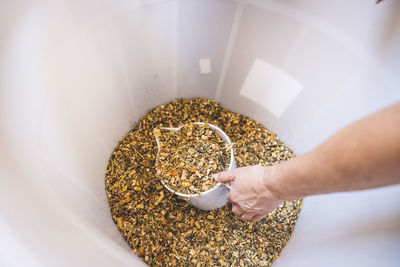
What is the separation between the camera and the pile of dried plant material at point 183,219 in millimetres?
1181

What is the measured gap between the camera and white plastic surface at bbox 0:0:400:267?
2.69ft

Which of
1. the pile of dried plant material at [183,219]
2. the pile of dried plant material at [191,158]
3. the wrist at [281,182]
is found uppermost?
the wrist at [281,182]

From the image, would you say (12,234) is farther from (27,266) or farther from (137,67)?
(137,67)

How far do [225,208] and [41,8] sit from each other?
1.09 metres

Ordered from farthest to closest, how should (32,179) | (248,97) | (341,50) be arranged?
(248,97), (341,50), (32,179)

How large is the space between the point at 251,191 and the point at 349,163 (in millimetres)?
450

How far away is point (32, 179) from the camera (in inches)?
32.4

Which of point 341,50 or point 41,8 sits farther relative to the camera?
point 341,50

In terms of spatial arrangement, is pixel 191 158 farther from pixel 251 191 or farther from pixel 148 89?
pixel 148 89

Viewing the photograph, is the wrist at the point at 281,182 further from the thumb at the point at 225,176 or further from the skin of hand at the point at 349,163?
the thumb at the point at 225,176

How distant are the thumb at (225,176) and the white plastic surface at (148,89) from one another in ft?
1.37

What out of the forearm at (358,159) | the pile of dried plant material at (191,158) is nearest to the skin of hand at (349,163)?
the forearm at (358,159)

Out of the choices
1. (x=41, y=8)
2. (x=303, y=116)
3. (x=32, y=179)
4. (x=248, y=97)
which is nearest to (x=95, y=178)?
(x=32, y=179)

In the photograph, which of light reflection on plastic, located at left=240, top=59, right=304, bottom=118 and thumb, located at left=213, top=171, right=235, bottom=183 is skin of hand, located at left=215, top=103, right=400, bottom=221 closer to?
thumb, located at left=213, top=171, right=235, bottom=183
